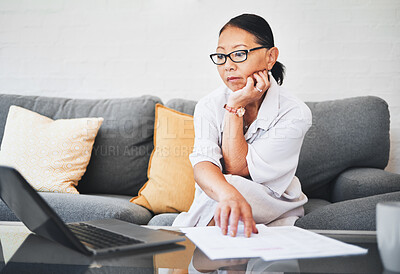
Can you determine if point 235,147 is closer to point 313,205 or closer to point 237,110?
point 237,110

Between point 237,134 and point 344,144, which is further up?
point 237,134

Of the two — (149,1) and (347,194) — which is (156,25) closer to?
(149,1)

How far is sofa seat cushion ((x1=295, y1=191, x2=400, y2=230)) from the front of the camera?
4.00 feet

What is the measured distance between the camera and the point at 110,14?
268 cm

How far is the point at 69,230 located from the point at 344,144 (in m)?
1.67

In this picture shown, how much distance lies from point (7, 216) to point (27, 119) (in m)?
0.64

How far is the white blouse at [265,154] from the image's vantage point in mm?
1362

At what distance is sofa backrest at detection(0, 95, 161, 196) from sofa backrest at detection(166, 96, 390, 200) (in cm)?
89

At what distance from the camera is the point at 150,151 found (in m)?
2.21

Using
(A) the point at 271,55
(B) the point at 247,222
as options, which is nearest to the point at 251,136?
(A) the point at 271,55

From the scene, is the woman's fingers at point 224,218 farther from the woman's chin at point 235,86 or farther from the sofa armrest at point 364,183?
the sofa armrest at point 364,183

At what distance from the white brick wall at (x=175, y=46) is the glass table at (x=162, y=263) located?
1.90 m

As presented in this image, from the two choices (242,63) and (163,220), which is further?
(163,220)

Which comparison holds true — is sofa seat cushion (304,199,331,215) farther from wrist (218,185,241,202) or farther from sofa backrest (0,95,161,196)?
sofa backrest (0,95,161,196)
